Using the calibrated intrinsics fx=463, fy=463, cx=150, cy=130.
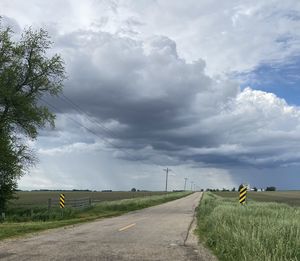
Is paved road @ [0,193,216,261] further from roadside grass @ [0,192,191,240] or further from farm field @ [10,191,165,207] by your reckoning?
farm field @ [10,191,165,207]

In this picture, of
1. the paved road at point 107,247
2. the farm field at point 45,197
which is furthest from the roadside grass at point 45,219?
the farm field at point 45,197

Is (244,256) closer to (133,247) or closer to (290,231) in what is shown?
(290,231)

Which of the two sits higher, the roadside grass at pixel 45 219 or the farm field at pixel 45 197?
the farm field at pixel 45 197

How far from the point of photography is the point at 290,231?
12.0m

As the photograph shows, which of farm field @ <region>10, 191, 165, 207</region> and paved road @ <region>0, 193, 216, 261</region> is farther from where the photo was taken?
farm field @ <region>10, 191, 165, 207</region>

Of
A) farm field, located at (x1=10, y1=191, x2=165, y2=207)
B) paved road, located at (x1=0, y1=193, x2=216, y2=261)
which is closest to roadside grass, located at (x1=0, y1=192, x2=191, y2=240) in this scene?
paved road, located at (x1=0, y1=193, x2=216, y2=261)

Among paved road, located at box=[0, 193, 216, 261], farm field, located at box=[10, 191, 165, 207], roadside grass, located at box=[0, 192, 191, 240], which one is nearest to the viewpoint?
paved road, located at box=[0, 193, 216, 261]

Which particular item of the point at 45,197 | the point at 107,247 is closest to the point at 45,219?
the point at 107,247

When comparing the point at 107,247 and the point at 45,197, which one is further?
the point at 45,197

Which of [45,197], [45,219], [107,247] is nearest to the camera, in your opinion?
[107,247]

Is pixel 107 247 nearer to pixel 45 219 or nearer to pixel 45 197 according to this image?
pixel 45 219

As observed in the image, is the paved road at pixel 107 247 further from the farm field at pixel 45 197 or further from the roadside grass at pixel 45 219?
the farm field at pixel 45 197

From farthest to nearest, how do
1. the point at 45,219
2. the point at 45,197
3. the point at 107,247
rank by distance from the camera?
the point at 45,197, the point at 45,219, the point at 107,247

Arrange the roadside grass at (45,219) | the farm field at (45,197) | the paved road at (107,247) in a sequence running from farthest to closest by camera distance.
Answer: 1. the farm field at (45,197)
2. the roadside grass at (45,219)
3. the paved road at (107,247)
